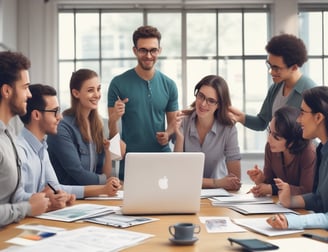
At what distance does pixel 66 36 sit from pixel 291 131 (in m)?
3.63

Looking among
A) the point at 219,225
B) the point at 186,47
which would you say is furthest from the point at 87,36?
the point at 219,225

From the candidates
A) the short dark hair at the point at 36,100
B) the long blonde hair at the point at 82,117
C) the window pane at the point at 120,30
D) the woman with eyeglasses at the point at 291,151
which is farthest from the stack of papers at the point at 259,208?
the window pane at the point at 120,30

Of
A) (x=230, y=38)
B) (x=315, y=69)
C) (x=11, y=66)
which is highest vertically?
(x=230, y=38)

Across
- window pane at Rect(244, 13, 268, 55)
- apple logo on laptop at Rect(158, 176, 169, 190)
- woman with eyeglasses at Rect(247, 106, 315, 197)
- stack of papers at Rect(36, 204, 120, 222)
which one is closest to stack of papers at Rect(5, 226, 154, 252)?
stack of papers at Rect(36, 204, 120, 222)

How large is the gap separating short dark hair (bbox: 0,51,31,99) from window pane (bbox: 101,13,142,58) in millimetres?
3327

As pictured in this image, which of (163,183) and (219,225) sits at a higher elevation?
(163,183)

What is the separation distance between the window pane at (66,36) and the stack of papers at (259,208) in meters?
3.74

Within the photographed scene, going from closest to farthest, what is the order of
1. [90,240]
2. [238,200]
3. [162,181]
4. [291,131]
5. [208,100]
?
[90,240] < [162,181] < [238,200] < [291,131] < [208,100]

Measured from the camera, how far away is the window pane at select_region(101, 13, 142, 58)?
5418 millimetres

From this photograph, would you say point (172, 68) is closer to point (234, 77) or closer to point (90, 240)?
point (234, 77)

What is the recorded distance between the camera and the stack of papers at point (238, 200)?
7.70ft

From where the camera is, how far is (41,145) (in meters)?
2.40

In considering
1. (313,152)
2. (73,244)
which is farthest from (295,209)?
(73,244)

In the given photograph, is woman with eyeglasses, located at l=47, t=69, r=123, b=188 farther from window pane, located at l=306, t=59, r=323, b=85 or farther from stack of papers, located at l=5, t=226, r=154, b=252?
window pane, located at l=306, t=59, r=323, b=85
